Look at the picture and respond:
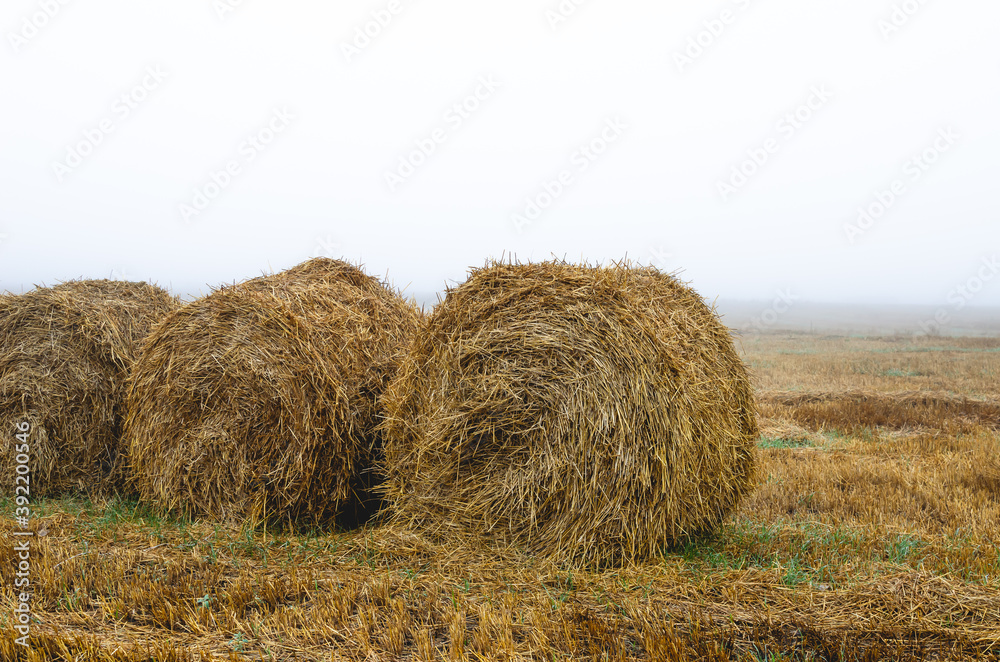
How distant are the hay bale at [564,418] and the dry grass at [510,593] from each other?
0.96 feet

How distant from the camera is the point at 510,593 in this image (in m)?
4.61

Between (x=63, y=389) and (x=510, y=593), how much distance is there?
537 cm

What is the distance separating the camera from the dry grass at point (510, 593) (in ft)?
12.9

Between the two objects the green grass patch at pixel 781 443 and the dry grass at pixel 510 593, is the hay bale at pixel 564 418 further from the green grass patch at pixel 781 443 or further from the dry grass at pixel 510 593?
the green grass patch at pixel 781 443

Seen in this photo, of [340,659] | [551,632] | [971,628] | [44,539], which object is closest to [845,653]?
[971,628]

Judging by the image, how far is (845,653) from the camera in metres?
3.85

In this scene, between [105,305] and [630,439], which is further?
[105,305]

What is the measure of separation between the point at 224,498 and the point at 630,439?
3.77 metres

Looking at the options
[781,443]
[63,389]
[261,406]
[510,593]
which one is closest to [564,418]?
[510,593]

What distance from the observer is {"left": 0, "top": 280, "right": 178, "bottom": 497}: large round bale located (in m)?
7.16

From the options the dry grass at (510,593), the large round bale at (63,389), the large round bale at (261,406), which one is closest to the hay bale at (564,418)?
the dry grass at (510,593)

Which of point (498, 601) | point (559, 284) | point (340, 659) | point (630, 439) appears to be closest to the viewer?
point (340, 659)

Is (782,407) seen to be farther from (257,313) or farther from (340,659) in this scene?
(340,659)

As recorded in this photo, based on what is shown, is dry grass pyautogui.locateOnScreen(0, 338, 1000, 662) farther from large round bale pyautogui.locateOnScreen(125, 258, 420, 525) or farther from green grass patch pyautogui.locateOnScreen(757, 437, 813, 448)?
green grass patch pyautogui.locateOnScreen(757, 437, 813, 448)
